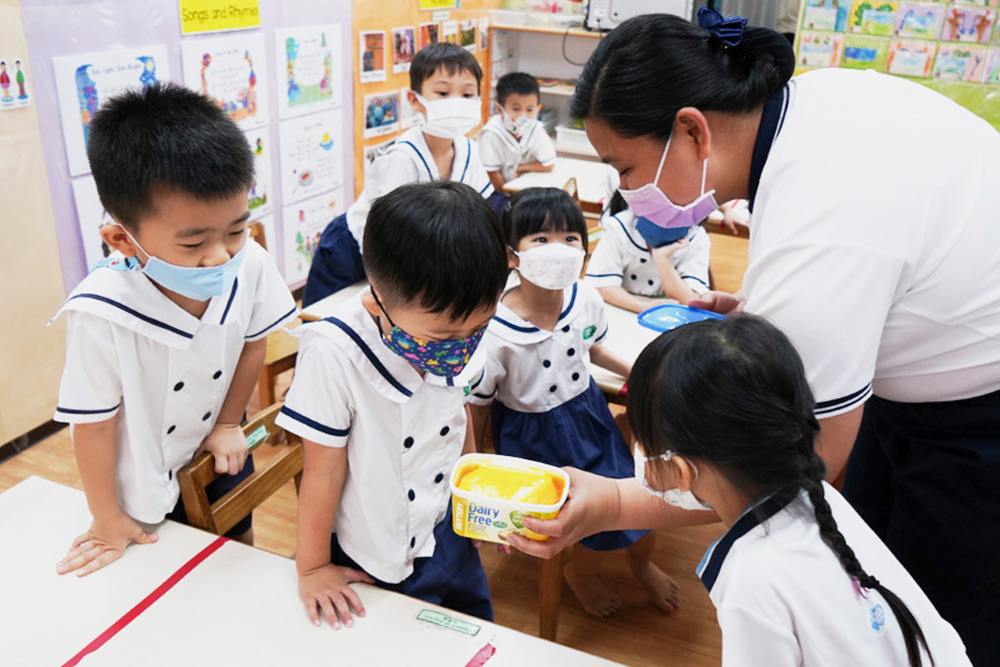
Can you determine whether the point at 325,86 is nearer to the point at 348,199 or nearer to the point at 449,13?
the point at 348,199

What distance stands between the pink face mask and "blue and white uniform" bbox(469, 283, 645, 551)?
2.26 ft

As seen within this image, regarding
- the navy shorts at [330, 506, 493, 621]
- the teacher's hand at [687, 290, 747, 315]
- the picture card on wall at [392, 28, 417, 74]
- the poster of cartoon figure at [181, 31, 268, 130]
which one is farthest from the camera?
the picture card on wall at [392, 28, 417, 74]

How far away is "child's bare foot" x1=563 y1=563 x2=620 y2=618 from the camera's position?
90.7 inches

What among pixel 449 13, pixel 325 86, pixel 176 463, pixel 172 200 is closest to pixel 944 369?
pixel 172 200

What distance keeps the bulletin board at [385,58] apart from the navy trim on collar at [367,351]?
131 inches

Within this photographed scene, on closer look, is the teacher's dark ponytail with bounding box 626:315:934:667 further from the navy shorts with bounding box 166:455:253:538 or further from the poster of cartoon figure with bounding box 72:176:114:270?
the poster of cartoon figure with bounding box 72:176:114:270

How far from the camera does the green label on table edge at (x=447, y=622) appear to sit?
116cm

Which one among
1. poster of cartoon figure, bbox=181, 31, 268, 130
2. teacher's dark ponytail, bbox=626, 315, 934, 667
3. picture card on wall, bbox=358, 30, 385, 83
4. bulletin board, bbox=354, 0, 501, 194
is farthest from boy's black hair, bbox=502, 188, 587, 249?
picture card on wall, bbox=358, 30, 385, 83

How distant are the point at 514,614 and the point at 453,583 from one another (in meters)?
0.93

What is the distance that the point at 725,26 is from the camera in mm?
1107

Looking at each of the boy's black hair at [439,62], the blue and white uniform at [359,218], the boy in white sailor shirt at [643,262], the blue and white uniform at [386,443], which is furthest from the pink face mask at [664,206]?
the boy's black hair at [439,62]

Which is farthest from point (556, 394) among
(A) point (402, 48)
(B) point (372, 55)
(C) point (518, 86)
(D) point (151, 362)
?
(A) point (402, 48)

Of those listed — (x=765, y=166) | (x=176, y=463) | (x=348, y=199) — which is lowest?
(x=348, y=199)

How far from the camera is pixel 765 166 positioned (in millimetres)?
1063
